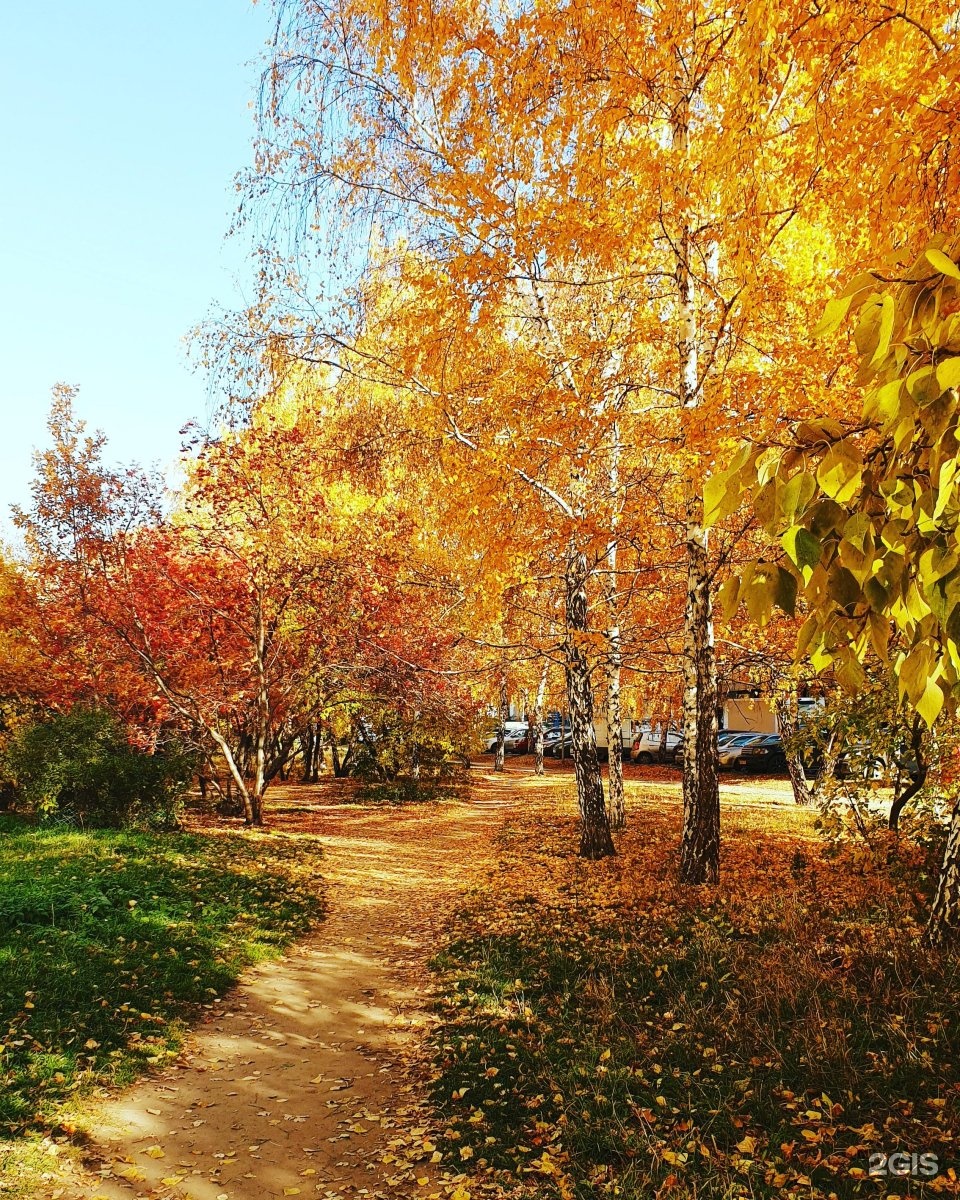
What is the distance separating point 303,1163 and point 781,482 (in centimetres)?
479

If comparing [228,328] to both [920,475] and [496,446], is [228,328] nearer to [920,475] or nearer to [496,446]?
[496,446]

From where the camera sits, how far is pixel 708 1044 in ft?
16.8

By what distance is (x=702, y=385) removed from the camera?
28.2 feet

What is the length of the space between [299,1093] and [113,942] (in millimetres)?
3027

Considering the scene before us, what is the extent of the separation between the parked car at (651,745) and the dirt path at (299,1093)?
25476mm

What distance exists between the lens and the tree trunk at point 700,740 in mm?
9125

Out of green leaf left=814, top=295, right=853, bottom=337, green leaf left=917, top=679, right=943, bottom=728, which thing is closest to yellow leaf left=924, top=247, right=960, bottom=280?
green leaf left=814, top=295, right=853, bottom=337

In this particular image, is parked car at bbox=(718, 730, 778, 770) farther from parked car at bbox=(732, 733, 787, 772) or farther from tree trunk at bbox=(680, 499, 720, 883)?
tree trunk at bbox=(680, 499, 720, 883)

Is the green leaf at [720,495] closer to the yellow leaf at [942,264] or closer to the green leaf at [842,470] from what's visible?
the green leaf at [842,470]

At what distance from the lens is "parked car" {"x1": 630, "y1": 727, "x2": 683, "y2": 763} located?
3338cm

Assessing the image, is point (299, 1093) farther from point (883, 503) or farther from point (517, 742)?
point (517, 742)

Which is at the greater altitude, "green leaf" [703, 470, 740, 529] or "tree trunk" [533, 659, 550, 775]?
"green leaf" [703, 470, 740, 529]

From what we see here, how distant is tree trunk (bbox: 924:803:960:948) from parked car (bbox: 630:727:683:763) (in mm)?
27423

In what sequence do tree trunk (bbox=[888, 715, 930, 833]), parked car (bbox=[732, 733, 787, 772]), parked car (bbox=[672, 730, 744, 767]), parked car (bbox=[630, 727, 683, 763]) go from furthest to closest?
1. parked car (bbox=[630, 727, 683, 763])
2. parked car (bbox=[672, 730, 744, 767])
3. parked car (bbox=[732, 733, 787, 772])
4. tree trunk (bbox=[888, 715, 930, 833])
